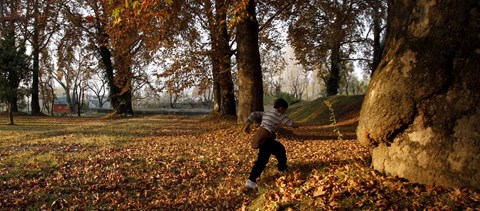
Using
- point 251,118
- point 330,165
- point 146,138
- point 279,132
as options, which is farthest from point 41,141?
point 330,165

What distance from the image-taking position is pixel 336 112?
23.9m

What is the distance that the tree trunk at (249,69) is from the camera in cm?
1416

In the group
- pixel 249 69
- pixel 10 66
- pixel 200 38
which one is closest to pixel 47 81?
pixel 10 66

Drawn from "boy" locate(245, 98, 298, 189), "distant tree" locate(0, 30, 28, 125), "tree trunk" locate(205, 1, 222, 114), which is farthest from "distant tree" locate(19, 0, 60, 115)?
"boy" locate(245, 98, 298, 189)

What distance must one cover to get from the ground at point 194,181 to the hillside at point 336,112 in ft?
33.1

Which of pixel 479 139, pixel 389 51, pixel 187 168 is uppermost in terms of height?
pixel 389 51

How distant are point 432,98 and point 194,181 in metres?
5.08

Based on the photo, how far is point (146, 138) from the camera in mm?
15180

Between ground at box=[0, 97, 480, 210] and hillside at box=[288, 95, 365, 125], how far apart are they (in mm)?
10086

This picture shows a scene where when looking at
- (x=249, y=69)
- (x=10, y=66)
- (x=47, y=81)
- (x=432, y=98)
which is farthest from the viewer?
(x=47, y=81)

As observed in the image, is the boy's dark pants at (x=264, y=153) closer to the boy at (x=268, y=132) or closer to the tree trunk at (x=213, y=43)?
the boy at (x=268, y=132)

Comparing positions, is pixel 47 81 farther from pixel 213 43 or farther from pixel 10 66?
pixel 213 43

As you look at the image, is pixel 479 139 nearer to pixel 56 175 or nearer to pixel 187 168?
pixel 187 168

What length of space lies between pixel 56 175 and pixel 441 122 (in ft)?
26.2
